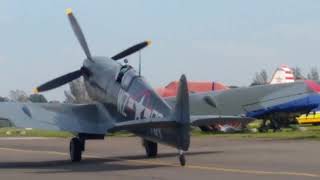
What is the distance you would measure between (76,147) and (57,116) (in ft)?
3.94

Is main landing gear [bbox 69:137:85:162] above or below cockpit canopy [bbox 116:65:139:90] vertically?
below

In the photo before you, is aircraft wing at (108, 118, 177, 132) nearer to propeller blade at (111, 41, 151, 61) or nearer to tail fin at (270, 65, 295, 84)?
propeller blade at (111, 41, 151, 61)

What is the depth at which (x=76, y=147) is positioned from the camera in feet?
69.1

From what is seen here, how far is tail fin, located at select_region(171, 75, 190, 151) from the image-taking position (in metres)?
16.1

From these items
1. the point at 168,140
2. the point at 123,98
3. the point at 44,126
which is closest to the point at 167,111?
the point at 168,140

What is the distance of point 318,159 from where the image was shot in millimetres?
19688

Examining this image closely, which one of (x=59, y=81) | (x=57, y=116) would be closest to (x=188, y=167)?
(x=57, y=116)

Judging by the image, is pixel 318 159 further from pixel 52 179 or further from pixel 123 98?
pixel 52 179

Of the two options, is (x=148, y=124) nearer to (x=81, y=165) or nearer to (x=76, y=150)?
(x=81, y=165)

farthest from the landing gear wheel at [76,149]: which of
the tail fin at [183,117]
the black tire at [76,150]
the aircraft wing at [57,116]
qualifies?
the tail fin at [183,117]

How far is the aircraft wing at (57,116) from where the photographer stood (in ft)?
63.9

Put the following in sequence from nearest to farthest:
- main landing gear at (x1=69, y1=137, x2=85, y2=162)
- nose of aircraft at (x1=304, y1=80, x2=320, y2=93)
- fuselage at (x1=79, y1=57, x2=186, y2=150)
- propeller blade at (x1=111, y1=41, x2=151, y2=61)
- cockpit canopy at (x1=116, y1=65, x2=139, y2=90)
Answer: fuselage at (x1=79, y1=57, x2=186, y2=150), cockpit canopy at (x1=116, y1=65, x2=139, y2=90), main landing gear at (x1=69, y1=137, x2=85, y2=162), propeller blade at (x1=111, y1=41, x2=151, y2=61), nose of aircraft at (x1=304, y1=80, x2=320, y2=93)

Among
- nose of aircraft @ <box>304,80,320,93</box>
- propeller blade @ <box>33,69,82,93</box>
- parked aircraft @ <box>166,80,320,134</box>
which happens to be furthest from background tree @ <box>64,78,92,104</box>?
nose of aircraft @ <box>304,80,320,93</box>

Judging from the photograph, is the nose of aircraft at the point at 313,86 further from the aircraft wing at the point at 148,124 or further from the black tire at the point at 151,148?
the aircraft wing at the point at 148,124
